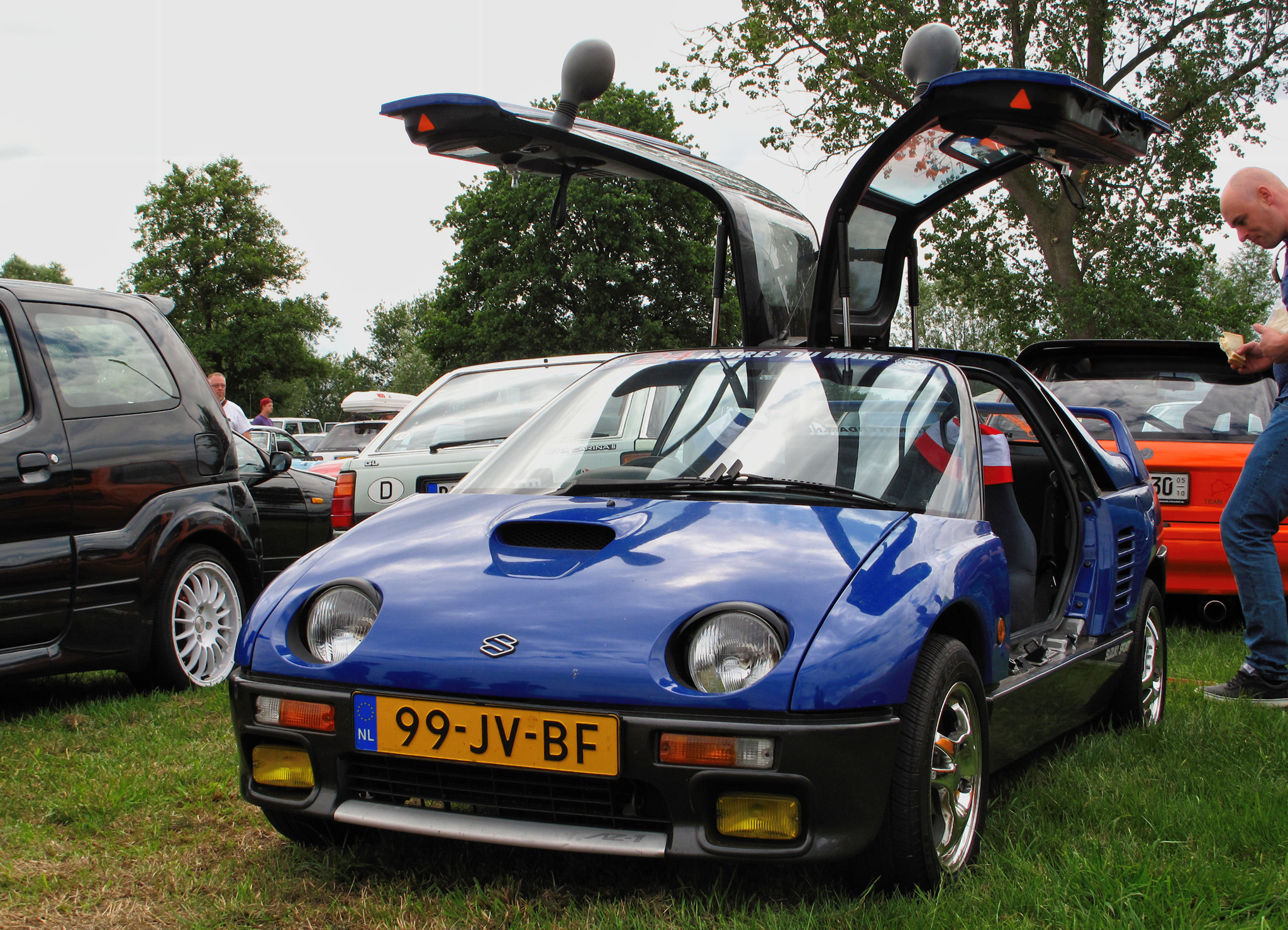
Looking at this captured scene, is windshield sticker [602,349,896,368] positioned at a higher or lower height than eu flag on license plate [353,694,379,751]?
higher

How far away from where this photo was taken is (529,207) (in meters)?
38.4

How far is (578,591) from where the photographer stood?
2.53 metres

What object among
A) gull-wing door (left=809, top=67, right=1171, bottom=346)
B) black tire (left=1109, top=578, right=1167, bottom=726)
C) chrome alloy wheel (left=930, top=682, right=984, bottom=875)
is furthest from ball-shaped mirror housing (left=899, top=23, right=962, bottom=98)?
chrome alloy wheel (left=930, top=682, right=984, bottom=875)

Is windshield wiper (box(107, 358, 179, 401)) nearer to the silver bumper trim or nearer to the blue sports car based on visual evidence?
the blue sports car

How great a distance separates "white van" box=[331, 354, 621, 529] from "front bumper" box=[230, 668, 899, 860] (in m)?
4.26

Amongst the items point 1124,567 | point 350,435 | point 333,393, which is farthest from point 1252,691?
point 333,393

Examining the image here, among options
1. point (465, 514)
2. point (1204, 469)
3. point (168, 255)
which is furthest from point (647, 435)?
point (168, 255)

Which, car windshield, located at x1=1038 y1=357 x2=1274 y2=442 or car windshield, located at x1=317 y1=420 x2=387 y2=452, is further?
car windshield, located at x1=317 y1=420 x2=387 y2=452

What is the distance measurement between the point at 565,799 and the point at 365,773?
463 millimetres

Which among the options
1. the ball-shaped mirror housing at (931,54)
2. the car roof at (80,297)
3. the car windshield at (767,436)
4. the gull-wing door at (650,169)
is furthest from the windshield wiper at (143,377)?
the ball-shaped mirror housing at (931,54)

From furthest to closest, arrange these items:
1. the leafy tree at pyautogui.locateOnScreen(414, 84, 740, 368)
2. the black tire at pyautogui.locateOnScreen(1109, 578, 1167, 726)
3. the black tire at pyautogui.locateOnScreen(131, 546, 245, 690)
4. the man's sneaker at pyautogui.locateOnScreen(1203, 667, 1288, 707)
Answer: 1. the leafy tree at pyautogui.locateOnScreen(414, 84, 740, 368)
2. the black tire at pyautogui.locateOnScreen(131, 546, 245, 690)
3. the man's sneaker at pyautogui.locateOnScreen(1203, 667, 1288, 707)
4. the black tire at pyautogui.locateOnScreen(1109, 578, 1167, 726)

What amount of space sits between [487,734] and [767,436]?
1.24m

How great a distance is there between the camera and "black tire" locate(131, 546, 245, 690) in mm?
5004

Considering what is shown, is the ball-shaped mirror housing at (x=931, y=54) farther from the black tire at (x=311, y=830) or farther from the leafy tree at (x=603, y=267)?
the leafy tree at (x=603, y=267)
